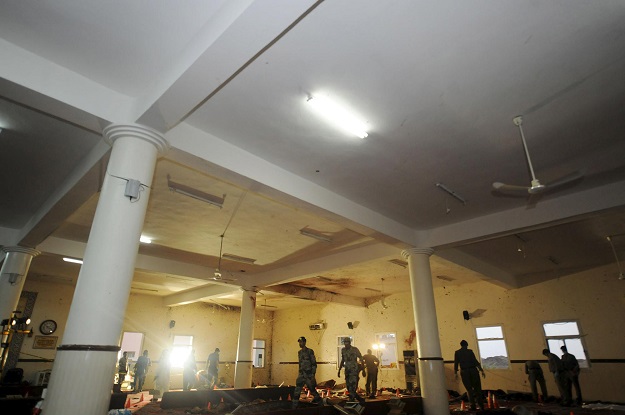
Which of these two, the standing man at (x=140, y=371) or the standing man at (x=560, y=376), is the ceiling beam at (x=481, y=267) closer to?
the standing man at (x=560, y=376)

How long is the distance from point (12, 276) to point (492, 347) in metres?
14.1

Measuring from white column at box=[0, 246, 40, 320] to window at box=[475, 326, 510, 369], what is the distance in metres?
13.7

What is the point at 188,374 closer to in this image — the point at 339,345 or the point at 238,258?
the point at 238,258

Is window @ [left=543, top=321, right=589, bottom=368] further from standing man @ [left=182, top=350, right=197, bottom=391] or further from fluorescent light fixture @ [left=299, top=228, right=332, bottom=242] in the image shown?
standing man @ [left=182, top=350, right=197, bottom=391]

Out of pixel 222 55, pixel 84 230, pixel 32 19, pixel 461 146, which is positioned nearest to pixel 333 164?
pixel 461 146

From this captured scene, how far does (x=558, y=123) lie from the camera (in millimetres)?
4594

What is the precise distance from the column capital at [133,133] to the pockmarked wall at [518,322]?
1253 cm

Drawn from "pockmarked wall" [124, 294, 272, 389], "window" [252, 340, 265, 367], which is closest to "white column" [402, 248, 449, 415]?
"pockmarked wall" [124, 294, 272, 389]

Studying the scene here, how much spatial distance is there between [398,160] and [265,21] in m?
3.23

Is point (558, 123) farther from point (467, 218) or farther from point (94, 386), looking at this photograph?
point (94, 386)

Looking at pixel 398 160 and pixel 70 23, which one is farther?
pixel 398 160

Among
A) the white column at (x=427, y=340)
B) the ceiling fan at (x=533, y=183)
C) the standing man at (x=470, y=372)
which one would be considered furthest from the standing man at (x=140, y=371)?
the ceiling fan at (x=533, y=183)

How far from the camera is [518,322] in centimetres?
1203

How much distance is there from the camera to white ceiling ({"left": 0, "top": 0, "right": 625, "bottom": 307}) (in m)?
3.17
